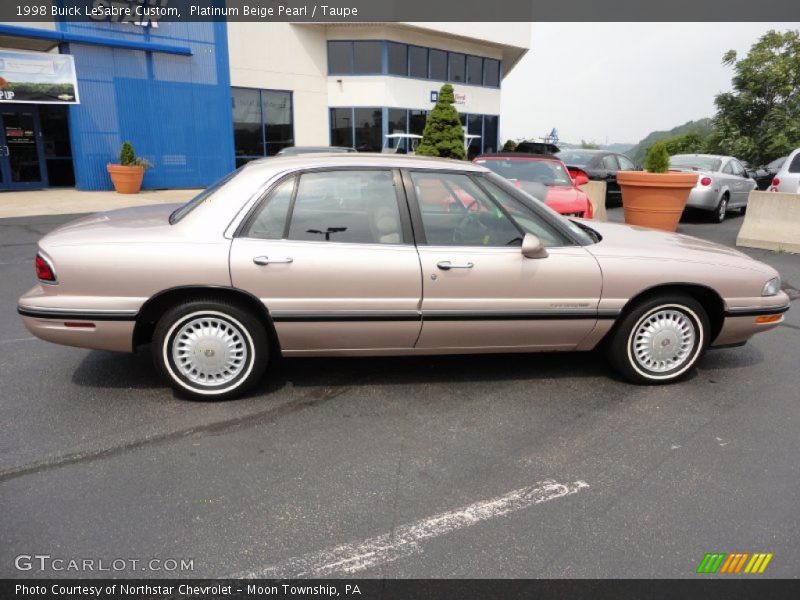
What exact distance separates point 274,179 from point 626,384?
9.29 feet

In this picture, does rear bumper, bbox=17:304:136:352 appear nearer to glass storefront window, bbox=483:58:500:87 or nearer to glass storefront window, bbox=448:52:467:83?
glass storefront window, bbox=448:52:467:83

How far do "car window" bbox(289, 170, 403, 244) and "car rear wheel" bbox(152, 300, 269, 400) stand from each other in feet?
2.15

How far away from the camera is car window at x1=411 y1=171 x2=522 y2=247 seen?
380 cm

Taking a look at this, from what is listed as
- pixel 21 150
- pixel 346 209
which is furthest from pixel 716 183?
pixel 21 150

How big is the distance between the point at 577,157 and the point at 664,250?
11788mm

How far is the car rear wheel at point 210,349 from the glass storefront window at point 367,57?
22.3 m

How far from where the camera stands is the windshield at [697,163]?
13281mm

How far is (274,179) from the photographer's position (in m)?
3.70

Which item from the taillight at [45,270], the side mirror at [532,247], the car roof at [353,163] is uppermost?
the car roof at [353,163]

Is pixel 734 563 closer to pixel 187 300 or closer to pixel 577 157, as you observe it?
pixel 187 300

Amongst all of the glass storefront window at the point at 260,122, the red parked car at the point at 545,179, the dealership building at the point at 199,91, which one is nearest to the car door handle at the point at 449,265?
the red parked car at the point at 545,179

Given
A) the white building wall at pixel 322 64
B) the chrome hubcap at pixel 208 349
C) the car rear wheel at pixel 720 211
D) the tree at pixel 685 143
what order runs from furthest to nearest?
the tree at pixel 685 143 < the white building wall at pixel 322 64 < the car rear wheel at pixel 720 211 < the chrome hubcap at pixel 208 349

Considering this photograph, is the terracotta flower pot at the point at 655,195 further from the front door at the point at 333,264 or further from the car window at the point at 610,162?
the front door at the point at 333,264
